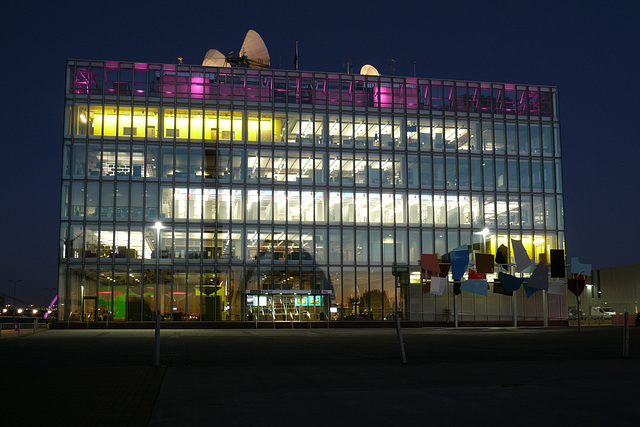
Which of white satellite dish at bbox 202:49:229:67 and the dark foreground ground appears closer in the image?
the dark foreground ground

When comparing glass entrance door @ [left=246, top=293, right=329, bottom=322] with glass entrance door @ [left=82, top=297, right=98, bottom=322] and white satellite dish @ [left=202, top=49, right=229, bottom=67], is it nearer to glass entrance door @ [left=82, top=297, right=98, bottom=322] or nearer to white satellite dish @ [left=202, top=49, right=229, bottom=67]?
glass entrance door @ [left=82, top=297, right=98, bottom=322]

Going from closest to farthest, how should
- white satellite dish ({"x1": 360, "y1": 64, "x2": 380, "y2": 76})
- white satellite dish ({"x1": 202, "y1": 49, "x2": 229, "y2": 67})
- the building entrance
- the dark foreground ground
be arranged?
the dark foreground ground < the building entrance < white satellite dish ({"x1": 202, "y1": 49, "x2": 229, "y2": 67}) < white satellite dish ({"x1": 360, "y1": 64, "x2": 380, "y2": 76})

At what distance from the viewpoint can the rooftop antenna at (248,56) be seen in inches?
2292

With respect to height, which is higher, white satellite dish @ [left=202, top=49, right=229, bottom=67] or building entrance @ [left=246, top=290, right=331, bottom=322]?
white satellite dish @ [left=202, top=49, right=229, bottom=67]

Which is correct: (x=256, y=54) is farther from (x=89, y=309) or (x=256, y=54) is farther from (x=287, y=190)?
(x=89, y=309)

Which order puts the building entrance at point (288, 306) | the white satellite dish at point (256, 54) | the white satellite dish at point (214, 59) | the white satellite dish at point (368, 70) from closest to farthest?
the building entrance at point (288, 306) < the white satellite dish at point (214, 59) < the white satellite dish at point (256, 54) < the white satellite dish at point (368, 70)

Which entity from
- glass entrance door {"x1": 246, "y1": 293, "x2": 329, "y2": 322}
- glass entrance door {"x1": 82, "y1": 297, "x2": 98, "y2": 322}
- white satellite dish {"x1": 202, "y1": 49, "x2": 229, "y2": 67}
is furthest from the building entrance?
white satellite dish {"x1": 202, "y1": 49, "x2": 229, "y2": 67}

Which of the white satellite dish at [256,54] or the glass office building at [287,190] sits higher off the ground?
the white satellite dish at [256,54]

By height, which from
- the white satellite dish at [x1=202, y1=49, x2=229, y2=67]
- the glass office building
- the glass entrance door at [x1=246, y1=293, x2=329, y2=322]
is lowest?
the glass entrance door at [x1=246, y1=293, x2=329, y2=322]

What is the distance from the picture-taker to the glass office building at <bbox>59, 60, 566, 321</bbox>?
5184cm

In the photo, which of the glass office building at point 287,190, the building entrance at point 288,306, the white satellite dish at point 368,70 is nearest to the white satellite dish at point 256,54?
the glass office building at point 287,190

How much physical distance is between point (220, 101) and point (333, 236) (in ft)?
48.5

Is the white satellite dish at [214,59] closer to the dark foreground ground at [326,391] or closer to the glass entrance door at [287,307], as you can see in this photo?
the glass entrance door at [287,307]

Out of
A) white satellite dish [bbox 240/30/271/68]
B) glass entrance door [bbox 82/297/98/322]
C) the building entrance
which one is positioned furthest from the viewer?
white satellite dish [bbox 240/30/271/68]
